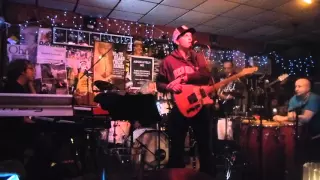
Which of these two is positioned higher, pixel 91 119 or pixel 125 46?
pixel 125 46

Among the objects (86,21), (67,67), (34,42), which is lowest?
(67,67)

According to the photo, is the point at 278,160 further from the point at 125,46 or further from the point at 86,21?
the point at 86,21

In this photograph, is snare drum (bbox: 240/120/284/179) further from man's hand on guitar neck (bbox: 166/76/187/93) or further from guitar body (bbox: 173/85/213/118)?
man's hand on guitar neck (bbox: 166/76/187/93)

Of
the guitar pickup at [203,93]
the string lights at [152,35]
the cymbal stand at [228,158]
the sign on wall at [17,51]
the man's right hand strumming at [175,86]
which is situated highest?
the string lights at [152,35]

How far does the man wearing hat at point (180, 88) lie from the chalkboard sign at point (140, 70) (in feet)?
11.1

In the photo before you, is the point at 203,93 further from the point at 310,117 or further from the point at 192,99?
the point at 310,117

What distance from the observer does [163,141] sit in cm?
465

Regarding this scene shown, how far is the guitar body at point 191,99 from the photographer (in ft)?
9.64

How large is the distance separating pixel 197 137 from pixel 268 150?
1.50 meters

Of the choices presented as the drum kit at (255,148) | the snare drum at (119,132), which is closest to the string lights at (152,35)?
the snare drum at (119,132)

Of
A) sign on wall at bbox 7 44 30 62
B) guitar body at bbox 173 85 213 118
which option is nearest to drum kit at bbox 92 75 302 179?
guitar body at bbox 173 85 213 118

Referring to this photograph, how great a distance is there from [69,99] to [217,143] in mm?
3179

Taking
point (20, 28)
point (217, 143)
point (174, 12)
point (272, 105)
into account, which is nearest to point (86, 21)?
point (20, 28)

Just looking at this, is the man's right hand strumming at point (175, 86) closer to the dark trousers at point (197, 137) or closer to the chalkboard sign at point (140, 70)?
the dark trousers at point (197, 137)
